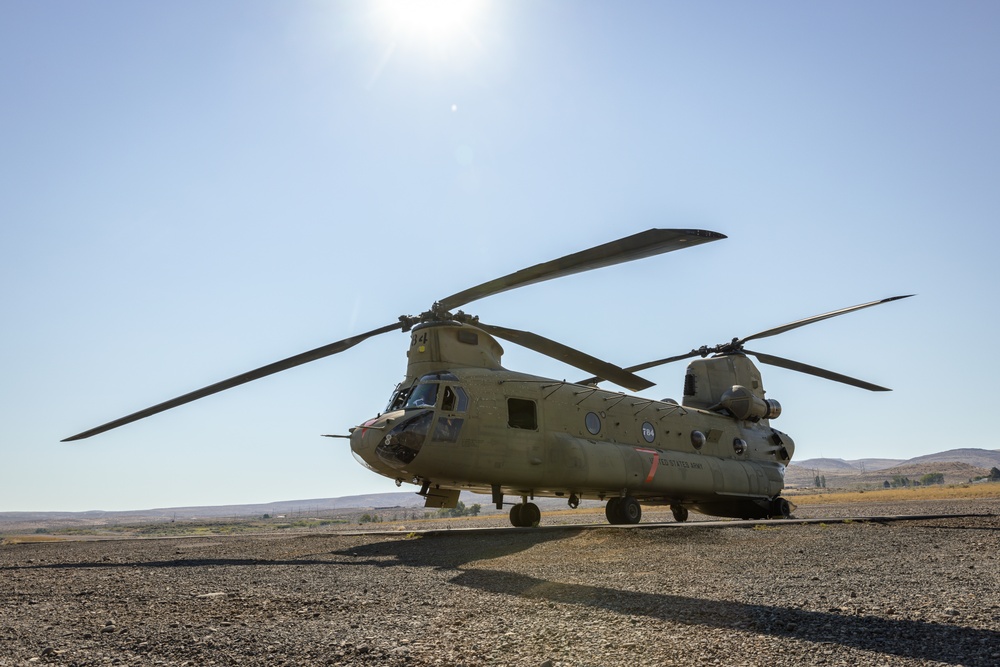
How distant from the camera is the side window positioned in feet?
50.4

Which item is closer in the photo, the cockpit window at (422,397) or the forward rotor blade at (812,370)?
the cockpit window at (422,397)

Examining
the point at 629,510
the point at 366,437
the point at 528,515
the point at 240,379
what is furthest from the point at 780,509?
the point at 240,379

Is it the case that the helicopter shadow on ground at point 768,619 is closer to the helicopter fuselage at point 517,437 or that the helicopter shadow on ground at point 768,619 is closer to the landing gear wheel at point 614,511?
the helicopter fuselage at point 517,437

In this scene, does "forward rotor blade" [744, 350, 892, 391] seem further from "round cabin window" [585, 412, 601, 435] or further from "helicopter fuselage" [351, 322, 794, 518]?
"round cabin window" [585, 412, 601, 435]

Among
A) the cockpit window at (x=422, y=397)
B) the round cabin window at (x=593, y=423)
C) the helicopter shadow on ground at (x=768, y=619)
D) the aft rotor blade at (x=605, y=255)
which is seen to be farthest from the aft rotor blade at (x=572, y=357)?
the helicopter shadow on ground at (x=768, y=619)

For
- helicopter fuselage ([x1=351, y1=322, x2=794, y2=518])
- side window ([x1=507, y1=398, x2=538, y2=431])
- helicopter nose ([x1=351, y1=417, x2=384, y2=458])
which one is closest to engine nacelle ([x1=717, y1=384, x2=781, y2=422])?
helicopter fuselage ([x1=351, y1=322, x2=794, y2=518])

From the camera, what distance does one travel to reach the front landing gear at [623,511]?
16.6 m

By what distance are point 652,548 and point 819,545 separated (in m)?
2.25

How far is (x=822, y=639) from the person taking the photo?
12.4 ft

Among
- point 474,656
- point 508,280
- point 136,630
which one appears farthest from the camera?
point 508,280

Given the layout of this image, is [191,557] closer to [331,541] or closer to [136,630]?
[331,541]

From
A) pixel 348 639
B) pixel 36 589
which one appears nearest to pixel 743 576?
pixel 348 639

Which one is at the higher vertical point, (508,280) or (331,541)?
(508,280)

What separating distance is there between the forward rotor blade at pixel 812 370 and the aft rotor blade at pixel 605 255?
1287 cm
